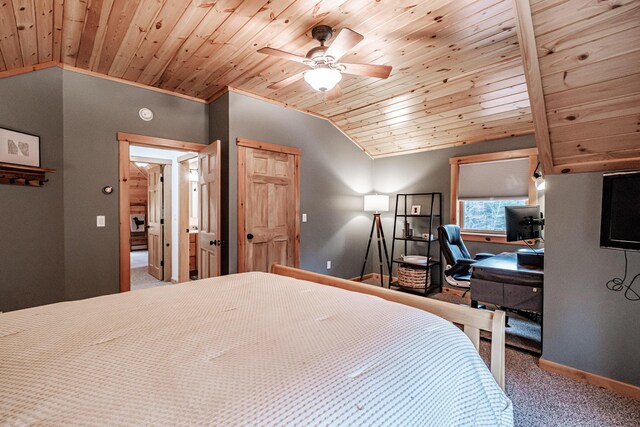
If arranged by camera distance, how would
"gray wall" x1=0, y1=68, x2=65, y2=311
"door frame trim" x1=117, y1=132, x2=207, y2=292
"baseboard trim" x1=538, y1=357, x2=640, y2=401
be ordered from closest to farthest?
"baseboard trim" x1=538, y1=357, x2=640, y2=401 → "gray wall" x1=0, y1=68, x2=65, y2=311 → "door frame trim" x1=117, y1=132, x2=207, y2=292

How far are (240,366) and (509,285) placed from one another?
2.51 meters

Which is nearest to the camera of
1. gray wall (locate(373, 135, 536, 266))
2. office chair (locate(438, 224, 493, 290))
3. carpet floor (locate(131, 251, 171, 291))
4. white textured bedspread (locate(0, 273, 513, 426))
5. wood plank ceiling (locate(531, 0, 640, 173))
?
white textured bedspread (locate(0, 273, 513, 426))

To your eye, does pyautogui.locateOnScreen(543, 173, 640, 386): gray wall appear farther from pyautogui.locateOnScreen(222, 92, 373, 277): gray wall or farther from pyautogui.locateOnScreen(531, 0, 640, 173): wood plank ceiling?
pyautogui.locateOnScreen(222, 92, 373, 277): gray wall

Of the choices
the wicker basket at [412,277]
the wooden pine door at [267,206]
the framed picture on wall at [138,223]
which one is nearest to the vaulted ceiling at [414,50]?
the wooden pine door at [267,206]

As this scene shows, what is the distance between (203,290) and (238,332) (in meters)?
0.69

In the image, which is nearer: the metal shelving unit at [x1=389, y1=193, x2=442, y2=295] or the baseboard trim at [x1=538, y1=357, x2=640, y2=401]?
the baseboard trim at [x1=538, y1=357, x2=640, y2=401]

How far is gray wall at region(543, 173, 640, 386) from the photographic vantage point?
205 centimetres

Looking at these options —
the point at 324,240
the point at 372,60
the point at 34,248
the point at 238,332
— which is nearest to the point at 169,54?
the point at 372,60

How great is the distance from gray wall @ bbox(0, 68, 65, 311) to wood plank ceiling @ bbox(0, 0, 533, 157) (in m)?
0.23

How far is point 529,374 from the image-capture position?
7.47ft

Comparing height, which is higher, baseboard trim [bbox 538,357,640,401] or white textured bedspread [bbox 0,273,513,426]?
white textured bedspread [bbox 0,273,513,426]

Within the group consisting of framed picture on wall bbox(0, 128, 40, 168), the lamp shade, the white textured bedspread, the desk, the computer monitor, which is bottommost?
the desk

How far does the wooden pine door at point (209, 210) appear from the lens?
126 inches

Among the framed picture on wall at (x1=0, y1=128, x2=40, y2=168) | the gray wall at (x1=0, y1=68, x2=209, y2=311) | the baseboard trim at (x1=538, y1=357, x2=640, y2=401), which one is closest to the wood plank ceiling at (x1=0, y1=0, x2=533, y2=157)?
the gray wall at (x1=0, y1=68, x2=209, y2=311)
